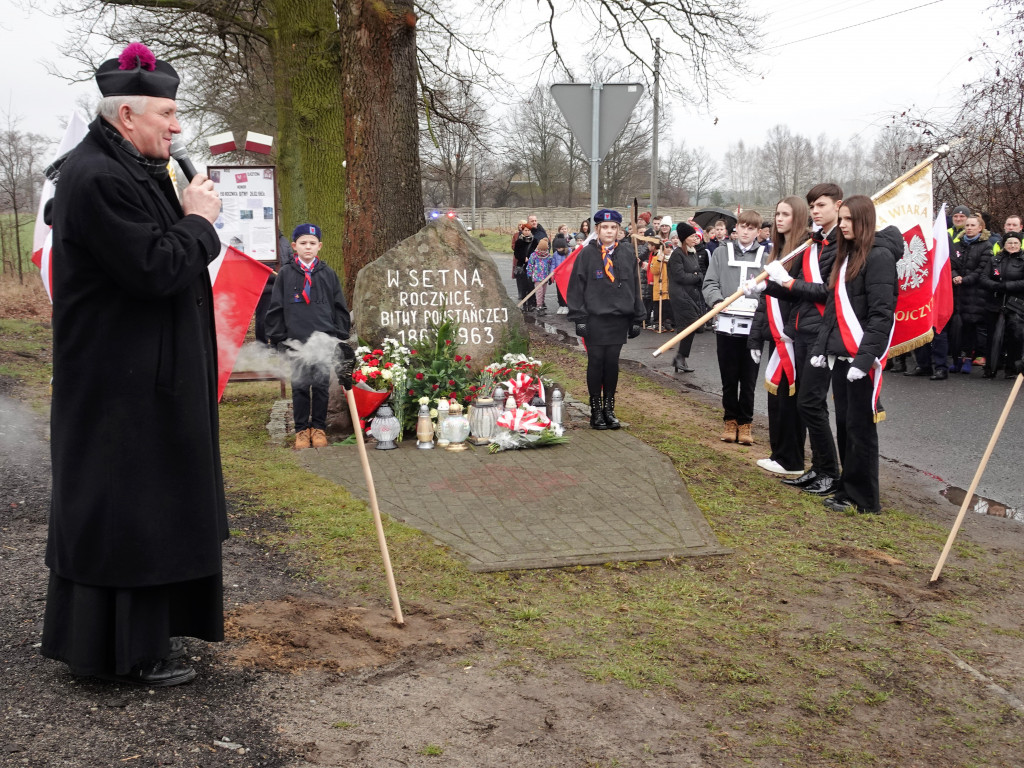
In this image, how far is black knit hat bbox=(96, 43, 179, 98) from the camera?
3.47 metres

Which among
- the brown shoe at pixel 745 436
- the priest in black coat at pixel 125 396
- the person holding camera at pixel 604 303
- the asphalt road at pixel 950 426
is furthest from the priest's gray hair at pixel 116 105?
the brown shoe at pixel 745 436

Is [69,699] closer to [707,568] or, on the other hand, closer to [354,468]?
[707,568]

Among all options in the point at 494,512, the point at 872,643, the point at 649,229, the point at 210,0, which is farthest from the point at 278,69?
the point at 872,643

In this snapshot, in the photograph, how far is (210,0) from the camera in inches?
630

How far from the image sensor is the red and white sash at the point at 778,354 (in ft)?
25.4

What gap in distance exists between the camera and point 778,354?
786cm

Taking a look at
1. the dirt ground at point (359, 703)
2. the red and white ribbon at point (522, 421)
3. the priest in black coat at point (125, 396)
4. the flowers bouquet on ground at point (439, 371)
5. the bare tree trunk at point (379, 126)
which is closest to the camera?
the dirt ground at point (359, 703)

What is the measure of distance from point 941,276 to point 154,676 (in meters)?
6.27

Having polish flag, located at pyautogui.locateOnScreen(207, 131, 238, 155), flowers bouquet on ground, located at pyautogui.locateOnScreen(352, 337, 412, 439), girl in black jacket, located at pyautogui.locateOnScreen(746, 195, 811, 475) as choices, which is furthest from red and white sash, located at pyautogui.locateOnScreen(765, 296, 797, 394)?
polish flag, located at pyautogui.locateOnScreen(207, 131, 238, 155)

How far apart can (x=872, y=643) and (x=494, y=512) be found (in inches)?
108

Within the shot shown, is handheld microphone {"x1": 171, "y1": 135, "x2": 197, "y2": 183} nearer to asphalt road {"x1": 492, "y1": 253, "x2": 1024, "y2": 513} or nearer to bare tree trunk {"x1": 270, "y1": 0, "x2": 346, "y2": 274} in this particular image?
asphalt road {"x1": 492, "y1": 253, "x2": 1024, "y2": 513}

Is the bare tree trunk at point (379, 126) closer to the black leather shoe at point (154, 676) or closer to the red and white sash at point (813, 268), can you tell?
the red and white sash at point (813, 268)

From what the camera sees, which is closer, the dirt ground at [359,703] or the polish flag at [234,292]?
the dirt ground at [359,703]

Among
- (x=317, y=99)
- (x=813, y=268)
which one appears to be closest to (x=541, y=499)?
(x=813, y=268)
